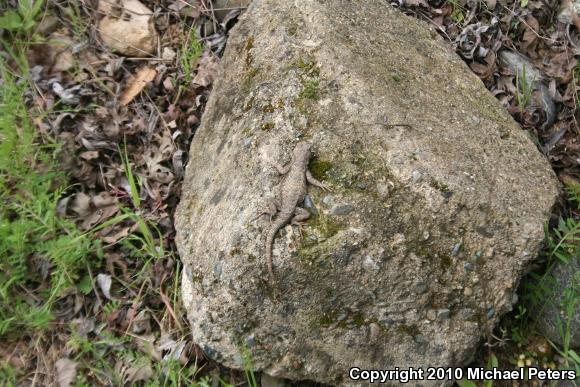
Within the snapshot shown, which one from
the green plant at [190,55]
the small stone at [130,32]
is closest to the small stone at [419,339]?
the green plant at [190,55]

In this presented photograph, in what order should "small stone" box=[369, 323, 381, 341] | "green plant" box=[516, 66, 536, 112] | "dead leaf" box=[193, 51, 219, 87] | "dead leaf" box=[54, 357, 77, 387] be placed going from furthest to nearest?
"dead leaf" box=[193, 51, 219, 87] < "green plant" box=[516, 66, 536, 112] < "dead leaf" box=[54, 357, 77, 387] < "small stone" box=[369, 323, 381, 341]

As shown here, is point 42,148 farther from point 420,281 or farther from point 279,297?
point 420,281

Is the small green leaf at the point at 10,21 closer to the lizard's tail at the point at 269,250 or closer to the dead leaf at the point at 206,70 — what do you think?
the dead leaf at the point at 206,70

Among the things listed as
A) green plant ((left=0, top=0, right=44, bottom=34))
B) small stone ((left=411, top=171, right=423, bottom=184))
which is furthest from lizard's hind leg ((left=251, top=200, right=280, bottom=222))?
green plant ((left=0, top=0, right=44, bottom=34))

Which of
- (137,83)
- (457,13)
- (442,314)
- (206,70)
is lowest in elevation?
(137,83)

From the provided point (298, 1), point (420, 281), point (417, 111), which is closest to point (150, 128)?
point (298, 1)

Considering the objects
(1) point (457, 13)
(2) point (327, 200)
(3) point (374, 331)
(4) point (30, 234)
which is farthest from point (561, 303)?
(4) point (30, 234)

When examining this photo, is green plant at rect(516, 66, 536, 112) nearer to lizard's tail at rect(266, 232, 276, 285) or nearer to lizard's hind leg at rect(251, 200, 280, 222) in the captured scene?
lizard's hind leg at rect(251, 200, 280, 222)
